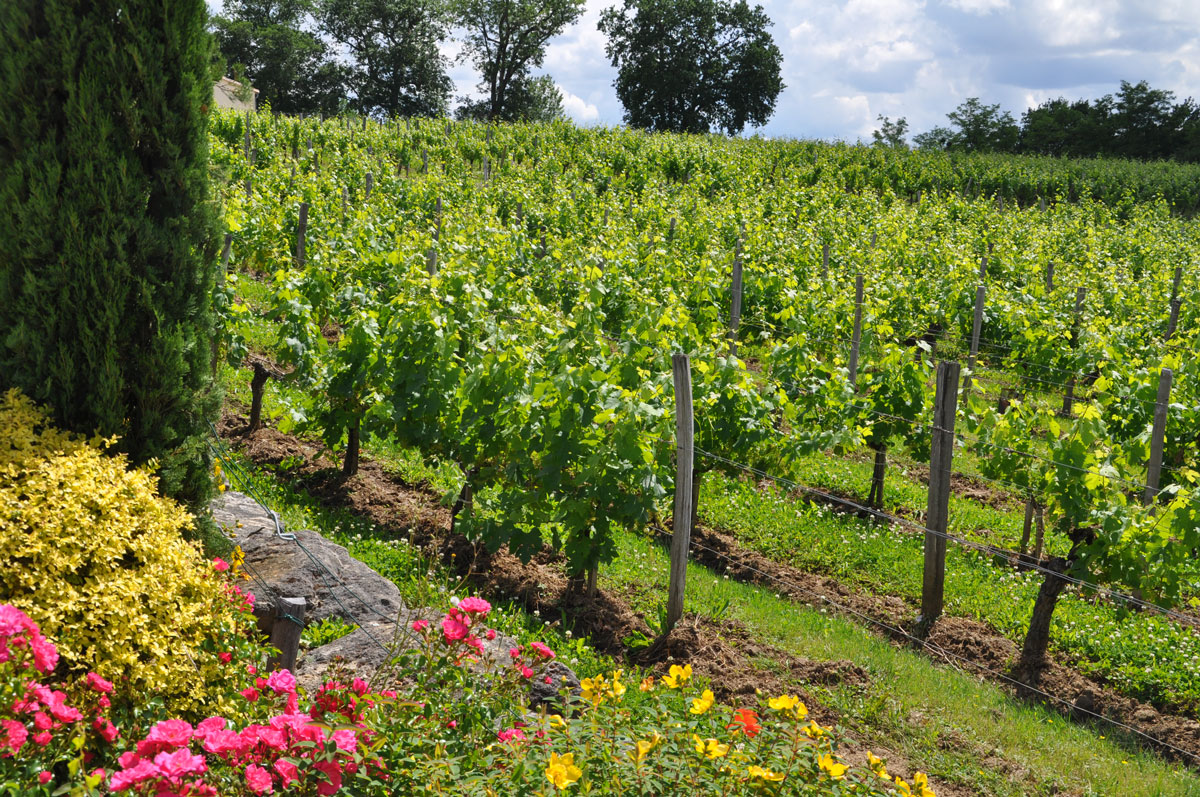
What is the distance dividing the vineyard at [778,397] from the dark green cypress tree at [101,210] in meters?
0.56

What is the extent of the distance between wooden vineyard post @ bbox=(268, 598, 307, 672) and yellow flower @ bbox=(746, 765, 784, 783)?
6.22 feet

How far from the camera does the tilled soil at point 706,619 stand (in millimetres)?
5203

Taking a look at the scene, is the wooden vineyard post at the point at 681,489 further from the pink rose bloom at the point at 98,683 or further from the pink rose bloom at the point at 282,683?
the pink rose bloom at the point at 98,683

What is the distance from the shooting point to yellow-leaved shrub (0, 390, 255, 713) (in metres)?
3.27

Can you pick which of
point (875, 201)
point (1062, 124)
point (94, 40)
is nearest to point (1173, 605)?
point (94, 40)

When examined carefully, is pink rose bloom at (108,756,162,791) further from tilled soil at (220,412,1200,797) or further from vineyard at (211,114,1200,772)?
vineyard at (211,114,1200,772)

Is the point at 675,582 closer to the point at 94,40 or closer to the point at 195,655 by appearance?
the point at 195,655

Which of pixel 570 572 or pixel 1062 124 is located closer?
pixel 570 572

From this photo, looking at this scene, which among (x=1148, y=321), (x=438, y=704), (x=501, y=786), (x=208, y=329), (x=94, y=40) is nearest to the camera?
(x=501, y=786)

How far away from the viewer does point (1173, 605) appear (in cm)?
631

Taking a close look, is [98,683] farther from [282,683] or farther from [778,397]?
[778,397]

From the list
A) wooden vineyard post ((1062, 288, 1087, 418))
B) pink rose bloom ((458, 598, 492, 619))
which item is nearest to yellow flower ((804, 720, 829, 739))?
pink rose bloom ((458, 598, 492, 619))

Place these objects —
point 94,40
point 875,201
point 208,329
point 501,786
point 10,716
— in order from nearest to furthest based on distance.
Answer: point 10,716 → point 501,786 → point 94,40 → point 208,329 → point 875,201

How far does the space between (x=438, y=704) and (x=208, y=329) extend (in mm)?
2490
